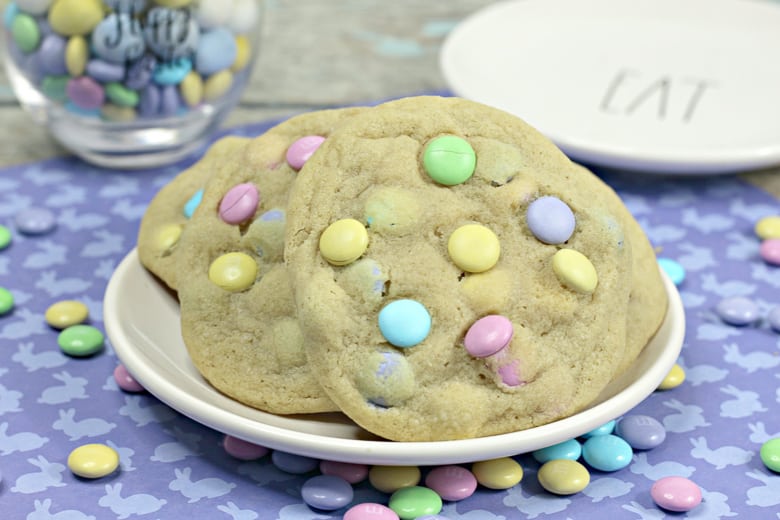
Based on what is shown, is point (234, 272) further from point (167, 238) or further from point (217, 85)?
point (217, 85)

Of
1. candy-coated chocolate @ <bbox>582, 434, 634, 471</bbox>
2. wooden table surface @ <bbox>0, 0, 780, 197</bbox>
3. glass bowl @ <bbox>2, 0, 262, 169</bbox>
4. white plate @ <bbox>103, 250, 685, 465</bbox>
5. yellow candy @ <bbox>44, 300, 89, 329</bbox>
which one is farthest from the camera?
wooden table surface @ <bbox>0, 0, 780, 197</bbox>

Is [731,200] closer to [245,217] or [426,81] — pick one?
[426,81]

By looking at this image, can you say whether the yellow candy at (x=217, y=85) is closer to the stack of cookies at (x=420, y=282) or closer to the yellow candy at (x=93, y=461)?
the stack of cookies at (x=420, y=282)

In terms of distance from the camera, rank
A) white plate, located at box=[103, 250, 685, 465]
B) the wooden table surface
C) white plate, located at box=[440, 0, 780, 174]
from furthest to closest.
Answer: the wooden table surface, white plate, located at box=[440, 0, 780, 174], white plate, located at box=[103, 250, 685, 465]

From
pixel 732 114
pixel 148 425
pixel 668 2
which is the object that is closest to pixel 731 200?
pixel 732 114

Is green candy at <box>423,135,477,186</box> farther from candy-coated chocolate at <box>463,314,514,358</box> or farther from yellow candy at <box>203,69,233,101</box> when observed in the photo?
yellow candy at <box>203,69,233,101</box>

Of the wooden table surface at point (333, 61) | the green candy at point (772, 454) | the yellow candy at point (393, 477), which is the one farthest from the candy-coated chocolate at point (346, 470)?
the wooden table surface at point (333, 61)

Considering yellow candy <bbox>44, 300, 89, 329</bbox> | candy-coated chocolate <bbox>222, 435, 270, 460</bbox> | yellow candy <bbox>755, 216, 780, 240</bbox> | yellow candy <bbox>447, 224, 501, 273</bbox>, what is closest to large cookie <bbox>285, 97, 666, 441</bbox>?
yellow candy <bbox>447, 224, 501, 273</bbox>
